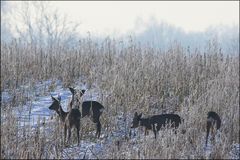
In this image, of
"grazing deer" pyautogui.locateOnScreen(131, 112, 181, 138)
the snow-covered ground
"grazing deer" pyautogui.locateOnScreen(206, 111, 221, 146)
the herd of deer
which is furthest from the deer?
"grazing deer" pyautogui.locateOnScreen(206, 111, 221, 146)

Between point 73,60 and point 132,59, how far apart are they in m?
1.34

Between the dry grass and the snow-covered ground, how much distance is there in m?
0.12

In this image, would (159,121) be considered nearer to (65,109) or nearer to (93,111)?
(93,111)

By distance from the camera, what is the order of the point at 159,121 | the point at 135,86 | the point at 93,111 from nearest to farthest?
the point at 159,121, the point at 93,111, the point at 135,86

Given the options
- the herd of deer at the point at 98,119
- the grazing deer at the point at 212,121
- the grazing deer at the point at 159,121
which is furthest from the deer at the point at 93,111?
the grazing deer at the point at 212,121

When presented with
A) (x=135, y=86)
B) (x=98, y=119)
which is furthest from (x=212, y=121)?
(x=135, y=86)

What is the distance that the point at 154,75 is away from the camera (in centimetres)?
916

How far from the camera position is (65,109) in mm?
8031

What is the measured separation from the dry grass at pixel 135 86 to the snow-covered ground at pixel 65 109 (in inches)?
4.7

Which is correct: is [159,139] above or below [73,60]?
below

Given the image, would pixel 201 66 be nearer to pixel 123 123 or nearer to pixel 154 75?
pixel 154 75

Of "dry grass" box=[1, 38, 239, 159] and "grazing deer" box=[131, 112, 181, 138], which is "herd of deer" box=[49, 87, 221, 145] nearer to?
"grazing deer" box=[131, 112, 181, 138]

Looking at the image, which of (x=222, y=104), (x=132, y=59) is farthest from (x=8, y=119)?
(x=132, y=59)

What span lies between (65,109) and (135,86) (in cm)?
133
